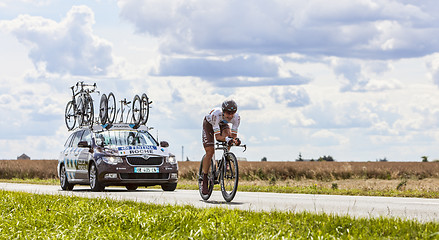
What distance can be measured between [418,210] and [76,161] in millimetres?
11590

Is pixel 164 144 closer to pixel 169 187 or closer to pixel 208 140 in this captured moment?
pixel 169 187

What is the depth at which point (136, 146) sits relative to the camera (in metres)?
18.5

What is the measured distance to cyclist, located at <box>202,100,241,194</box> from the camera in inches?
484

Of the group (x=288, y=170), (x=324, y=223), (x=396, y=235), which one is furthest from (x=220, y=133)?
(x=288, y=170)

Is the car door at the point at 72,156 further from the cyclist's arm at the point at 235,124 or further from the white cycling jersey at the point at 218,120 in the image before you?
the cyclist's arm at the point at 235,124

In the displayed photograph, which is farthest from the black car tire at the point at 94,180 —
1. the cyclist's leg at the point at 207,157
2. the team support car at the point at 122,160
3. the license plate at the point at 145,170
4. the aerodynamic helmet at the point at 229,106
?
the aerodynamic helmet at the point at 229,106

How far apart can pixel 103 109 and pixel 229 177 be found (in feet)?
45.2

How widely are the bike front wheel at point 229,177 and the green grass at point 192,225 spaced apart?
1878mm

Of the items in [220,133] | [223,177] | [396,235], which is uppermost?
[220,133]

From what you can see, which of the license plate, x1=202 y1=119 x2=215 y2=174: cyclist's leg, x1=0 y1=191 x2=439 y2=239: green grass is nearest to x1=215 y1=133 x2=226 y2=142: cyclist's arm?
x1=202 y1=119 x2=215 y2=174: cyclist's leg

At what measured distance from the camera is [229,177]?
12633 mm

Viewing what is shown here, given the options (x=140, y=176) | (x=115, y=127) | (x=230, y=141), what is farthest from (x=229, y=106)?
(x=115, y=127)

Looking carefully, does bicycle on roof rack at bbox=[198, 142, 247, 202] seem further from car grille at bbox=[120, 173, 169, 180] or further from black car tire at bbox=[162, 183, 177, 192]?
black car tire at bbox=[162, 183, 177, 192]

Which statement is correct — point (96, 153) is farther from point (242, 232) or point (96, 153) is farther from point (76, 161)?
point (242, 232)
